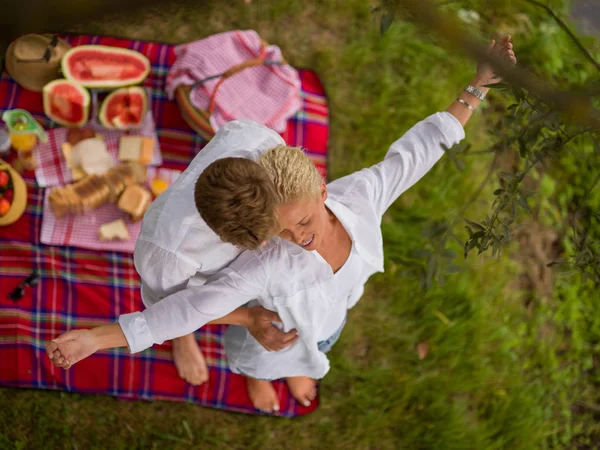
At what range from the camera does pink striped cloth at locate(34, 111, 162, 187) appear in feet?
10.7

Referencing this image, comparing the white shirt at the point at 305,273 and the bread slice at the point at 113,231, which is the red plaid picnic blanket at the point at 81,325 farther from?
the white shirt at the point at 305,273

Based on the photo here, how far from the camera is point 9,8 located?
20.5 inches

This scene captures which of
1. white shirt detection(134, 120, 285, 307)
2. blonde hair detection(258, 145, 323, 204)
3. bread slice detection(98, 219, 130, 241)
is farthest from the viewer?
bread slice detection(98, 219, 130, 241)

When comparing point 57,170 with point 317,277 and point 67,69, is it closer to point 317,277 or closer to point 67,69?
point 67,69

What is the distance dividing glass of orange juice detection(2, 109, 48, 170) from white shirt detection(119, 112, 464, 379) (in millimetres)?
1585

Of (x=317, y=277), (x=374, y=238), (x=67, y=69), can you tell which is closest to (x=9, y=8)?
(x=317, y=277)

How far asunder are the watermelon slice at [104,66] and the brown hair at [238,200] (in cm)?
192

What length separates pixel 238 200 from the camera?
1678mm

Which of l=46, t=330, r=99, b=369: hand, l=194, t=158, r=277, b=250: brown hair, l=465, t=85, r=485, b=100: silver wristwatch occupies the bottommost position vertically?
l=46, t=330, r=99, b=369: hand

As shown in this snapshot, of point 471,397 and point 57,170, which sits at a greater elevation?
point 57,170

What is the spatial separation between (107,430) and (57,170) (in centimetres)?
143

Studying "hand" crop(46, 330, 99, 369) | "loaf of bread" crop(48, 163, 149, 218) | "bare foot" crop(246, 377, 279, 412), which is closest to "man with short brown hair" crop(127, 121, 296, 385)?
"hand" crop(46, 330, 99, 369)

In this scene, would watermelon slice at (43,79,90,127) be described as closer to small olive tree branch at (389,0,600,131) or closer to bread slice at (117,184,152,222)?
bread slice at (117,184,152,222)

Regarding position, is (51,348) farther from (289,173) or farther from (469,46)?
(469,46)
